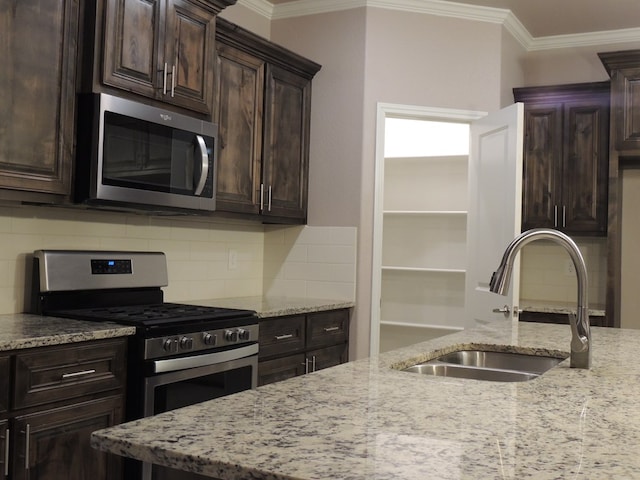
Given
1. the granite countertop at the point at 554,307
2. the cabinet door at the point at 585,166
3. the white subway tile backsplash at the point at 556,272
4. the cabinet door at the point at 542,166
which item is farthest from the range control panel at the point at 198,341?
the white subway tile backsplash at the point at 556,272

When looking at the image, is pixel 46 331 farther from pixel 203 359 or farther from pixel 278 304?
pixel 278 304

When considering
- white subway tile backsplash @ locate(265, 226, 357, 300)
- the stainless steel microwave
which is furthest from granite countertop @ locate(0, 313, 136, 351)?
white subway tile backsplash @ locate(265, 226, 357, 300)

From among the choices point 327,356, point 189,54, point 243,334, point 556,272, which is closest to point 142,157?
point 189,54

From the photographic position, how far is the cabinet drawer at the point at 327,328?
12.1 feet

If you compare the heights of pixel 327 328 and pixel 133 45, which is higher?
pixel 133 45

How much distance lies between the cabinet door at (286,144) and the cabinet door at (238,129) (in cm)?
8

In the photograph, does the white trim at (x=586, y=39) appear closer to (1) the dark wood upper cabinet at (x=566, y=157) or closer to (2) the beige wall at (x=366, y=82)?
(1) the dark wood upper cabinet at (x=566, y=157)

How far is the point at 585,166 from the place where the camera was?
14.4ft

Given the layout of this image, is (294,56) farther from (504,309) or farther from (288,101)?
(504,309)

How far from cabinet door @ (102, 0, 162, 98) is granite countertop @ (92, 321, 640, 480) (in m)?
1.66

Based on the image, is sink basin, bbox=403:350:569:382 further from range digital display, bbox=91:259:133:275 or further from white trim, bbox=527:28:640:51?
white trim, bbox=527:28:640:51

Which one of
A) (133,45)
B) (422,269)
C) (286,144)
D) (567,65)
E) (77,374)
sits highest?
(567,65)

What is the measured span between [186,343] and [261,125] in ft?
5.08

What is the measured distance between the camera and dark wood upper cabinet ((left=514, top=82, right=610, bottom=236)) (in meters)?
4.36
